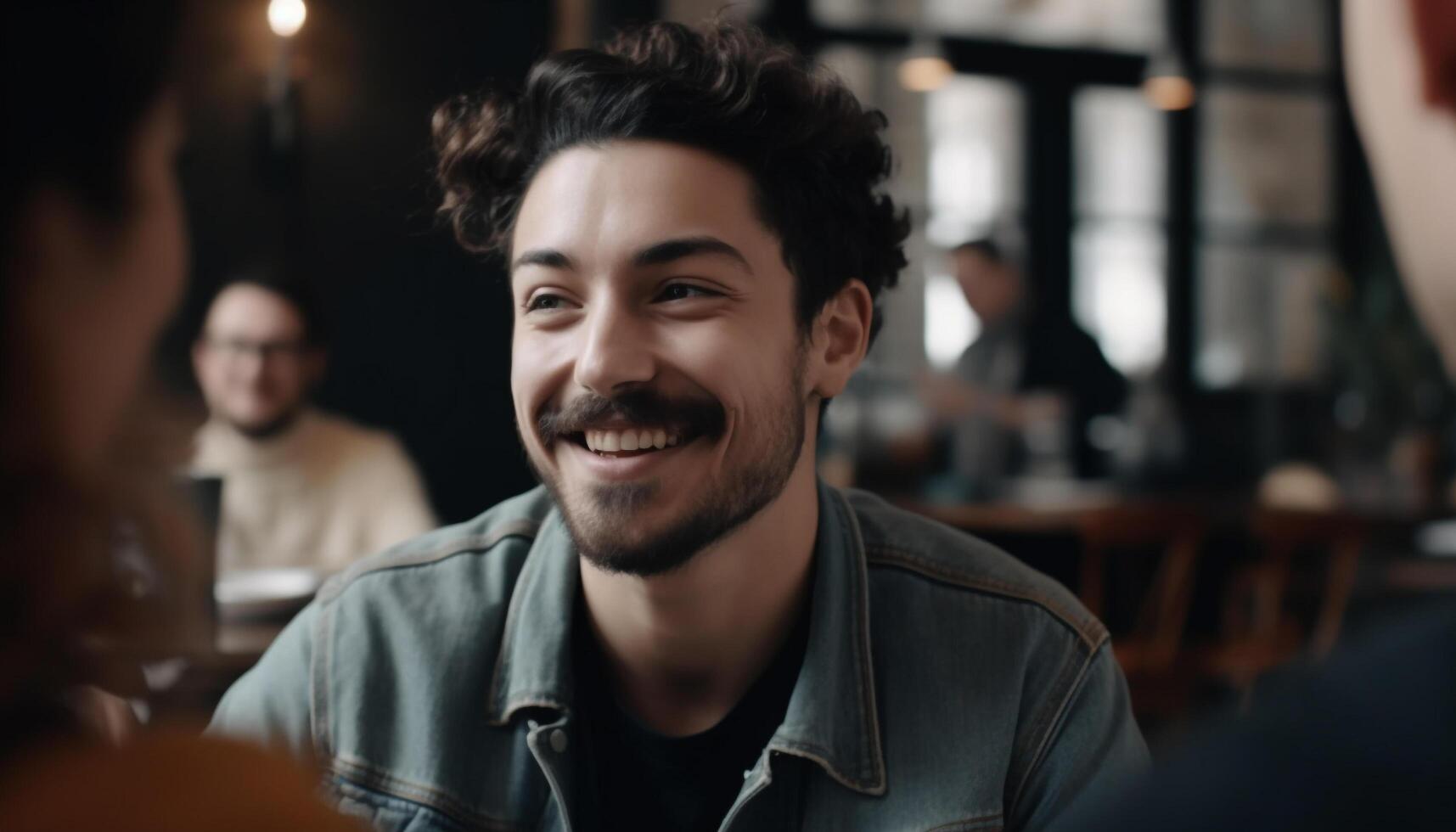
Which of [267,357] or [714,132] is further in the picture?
[267,357]

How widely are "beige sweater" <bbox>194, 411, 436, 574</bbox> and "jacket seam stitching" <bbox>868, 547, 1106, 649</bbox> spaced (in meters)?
1.31

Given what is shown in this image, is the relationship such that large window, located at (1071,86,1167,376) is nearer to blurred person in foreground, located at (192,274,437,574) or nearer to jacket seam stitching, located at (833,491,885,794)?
blurred person in foreground, located at (192,274,437,574)

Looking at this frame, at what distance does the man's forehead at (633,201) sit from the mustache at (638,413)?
13 cm

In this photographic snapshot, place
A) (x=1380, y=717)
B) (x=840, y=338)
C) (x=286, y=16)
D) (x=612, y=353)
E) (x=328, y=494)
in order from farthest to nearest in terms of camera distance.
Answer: (x=328, y=494), (x=286, y=16), (x=840, y=338), (x=612, y=353), (x=1380, y=717)

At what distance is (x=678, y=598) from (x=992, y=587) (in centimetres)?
31

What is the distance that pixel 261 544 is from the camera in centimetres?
253

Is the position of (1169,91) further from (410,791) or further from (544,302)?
(410,791)

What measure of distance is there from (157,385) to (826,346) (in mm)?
1084

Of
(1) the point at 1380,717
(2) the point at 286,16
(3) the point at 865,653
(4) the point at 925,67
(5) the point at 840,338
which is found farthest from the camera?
(4) the point at 925,67

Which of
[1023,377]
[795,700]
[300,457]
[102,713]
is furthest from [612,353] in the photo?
[1023,377]

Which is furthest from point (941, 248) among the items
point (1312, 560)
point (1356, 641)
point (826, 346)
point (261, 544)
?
point (1356, 641)

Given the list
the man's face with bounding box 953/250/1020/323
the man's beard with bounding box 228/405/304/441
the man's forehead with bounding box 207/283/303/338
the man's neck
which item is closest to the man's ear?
the man's neck

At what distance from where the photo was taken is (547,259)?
133 cm

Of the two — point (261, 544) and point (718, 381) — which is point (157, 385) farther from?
point (261, 544)
